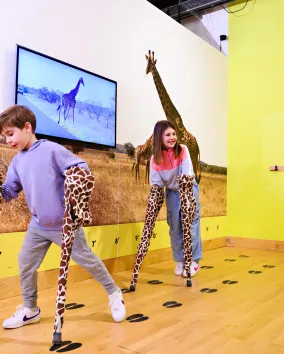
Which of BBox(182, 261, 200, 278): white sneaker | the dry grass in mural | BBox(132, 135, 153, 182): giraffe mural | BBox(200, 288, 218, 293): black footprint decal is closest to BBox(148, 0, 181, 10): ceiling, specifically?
BBox(132, 135, 153, 182): giraffe mural

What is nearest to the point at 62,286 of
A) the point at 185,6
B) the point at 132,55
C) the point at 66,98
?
the point at 66,98

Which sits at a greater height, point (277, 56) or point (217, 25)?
point (217, 25)

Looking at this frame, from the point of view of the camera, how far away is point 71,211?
5.34 ft

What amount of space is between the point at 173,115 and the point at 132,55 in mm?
802

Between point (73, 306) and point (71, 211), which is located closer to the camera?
point (71, 211)

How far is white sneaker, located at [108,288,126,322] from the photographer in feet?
6.46

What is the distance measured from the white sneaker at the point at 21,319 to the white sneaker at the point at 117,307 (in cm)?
39

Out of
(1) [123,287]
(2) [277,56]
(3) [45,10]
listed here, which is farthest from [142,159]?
(2) [277,56]

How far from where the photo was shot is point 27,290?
1.90 metres

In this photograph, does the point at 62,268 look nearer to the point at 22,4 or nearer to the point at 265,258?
the point at 22,4

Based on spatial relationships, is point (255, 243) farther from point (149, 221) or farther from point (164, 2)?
point (164, 2)

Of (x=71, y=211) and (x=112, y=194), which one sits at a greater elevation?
(x=112, y=194)

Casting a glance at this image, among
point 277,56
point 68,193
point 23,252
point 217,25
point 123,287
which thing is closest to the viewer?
point 68,193

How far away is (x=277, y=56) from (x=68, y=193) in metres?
3.90
